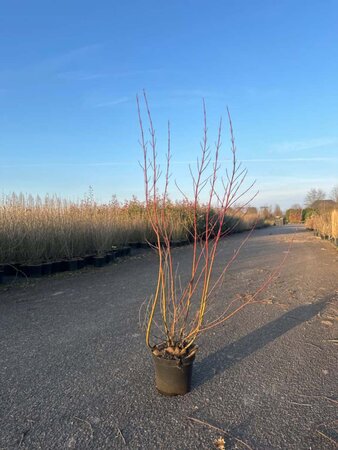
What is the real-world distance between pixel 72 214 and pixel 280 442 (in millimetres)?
7474

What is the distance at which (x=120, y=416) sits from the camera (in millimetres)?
1952

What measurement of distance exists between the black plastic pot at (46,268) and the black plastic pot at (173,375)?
4.39m

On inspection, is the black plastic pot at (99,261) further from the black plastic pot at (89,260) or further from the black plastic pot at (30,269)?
the black plastic pot at (30,269)

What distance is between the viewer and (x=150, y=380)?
7.85ft

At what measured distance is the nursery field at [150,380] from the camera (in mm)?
1806

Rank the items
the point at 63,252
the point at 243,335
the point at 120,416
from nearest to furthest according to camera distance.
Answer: the point at 120,416, the point at 243,335, the point at 63,252

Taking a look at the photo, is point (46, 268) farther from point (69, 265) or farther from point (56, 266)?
point (69, 265)

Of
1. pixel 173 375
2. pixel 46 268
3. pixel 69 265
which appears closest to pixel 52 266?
pixel 46 268

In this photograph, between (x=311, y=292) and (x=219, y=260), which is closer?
(x=311, y=292)

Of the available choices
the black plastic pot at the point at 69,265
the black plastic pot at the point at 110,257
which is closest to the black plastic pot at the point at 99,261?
the black plastic pot at the point at 110,257

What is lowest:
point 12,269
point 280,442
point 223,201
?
point 280,442

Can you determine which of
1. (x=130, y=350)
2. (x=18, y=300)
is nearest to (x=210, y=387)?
(x=130, y=350)

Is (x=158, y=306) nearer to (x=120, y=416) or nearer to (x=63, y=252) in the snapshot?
(x=120, y=416)

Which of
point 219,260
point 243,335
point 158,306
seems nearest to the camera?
point 243,335
